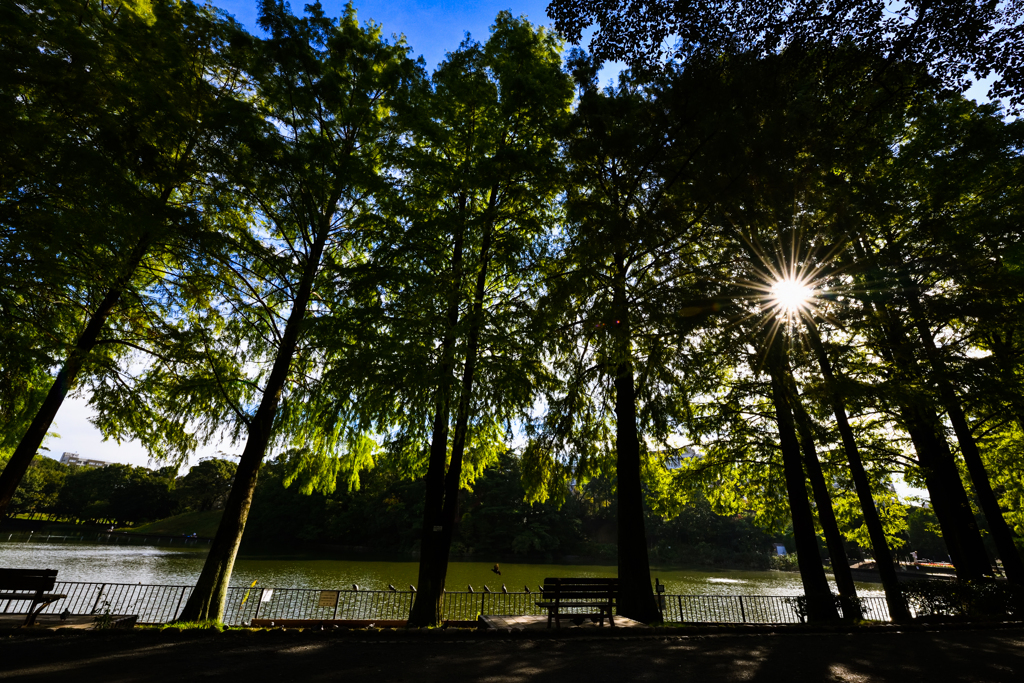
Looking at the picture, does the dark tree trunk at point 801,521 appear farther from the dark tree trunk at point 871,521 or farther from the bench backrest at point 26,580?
the bench backrest at point 26,580

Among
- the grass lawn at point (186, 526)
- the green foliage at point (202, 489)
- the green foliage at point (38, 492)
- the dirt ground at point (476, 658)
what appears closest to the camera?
the dirt ground at point (476, 658)

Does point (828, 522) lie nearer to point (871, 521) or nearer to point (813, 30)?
point (871, 521)

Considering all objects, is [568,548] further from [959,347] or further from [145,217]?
[145,217]

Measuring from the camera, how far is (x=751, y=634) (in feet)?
22.7

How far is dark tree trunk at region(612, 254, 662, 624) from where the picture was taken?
827 cm

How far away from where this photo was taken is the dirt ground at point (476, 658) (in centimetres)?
425

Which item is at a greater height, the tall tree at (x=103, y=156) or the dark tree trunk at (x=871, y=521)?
the tall tree at (x=103, y=156)

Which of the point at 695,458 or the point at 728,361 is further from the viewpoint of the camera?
the point at 695,458

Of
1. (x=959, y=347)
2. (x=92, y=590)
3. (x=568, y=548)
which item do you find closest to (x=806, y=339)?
(x=959, y=347)

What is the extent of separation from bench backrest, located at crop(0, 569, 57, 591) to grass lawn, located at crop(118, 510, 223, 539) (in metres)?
64.4

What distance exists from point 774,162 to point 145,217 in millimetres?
9566

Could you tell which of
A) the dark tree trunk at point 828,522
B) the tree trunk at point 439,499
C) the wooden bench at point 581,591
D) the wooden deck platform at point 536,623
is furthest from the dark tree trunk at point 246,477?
the dark tree trunk at point 828,522

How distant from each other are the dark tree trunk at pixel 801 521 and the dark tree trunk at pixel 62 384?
40.3ft

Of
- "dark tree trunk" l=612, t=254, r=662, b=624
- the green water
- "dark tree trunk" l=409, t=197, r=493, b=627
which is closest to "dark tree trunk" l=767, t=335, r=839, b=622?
"dark tree trunk" l=612, t=254, r=662, b=624
